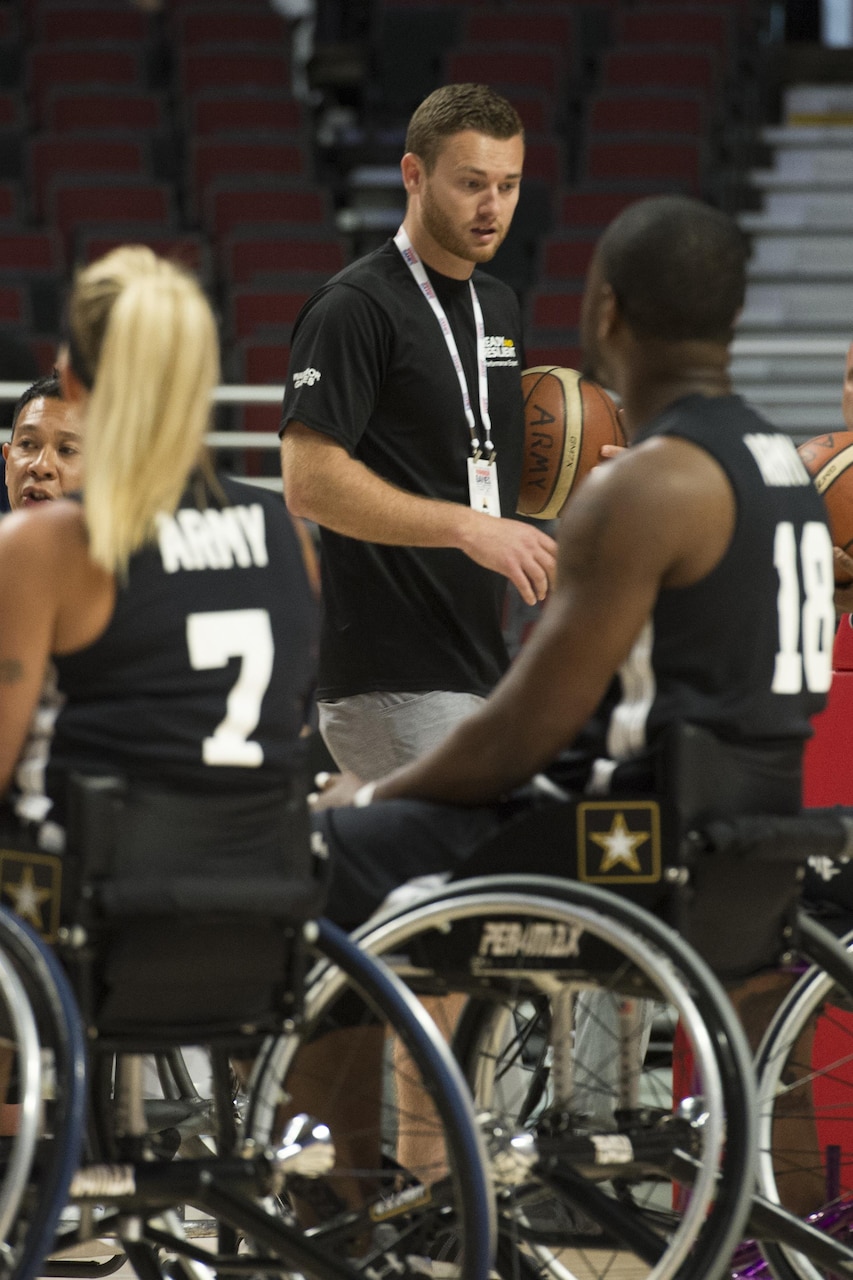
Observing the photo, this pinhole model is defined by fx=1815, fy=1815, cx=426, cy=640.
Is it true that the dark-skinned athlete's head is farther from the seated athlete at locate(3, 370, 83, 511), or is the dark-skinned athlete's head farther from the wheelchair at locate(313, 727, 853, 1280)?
the seated athlete at locate(3, 370, 83, 511)

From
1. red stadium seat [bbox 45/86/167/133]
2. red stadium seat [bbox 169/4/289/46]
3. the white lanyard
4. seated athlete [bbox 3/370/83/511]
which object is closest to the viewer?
the white lanyard

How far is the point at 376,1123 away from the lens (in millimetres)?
2471

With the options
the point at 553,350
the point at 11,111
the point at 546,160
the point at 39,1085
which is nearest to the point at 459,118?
the point at 39,1085

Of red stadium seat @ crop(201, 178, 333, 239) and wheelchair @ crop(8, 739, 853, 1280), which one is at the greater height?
red stadium seat @ crop(201, 178, 333, 239)

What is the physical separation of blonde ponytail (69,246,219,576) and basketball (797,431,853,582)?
1.54m

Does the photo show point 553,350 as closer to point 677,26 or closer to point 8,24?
point 677,26

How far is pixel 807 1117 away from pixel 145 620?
1.26 m

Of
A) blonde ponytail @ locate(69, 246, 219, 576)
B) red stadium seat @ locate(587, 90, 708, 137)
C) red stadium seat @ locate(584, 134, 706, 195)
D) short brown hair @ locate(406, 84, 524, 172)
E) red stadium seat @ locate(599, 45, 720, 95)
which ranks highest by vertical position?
Result: red stadium seat @ locate(599, 45, 720, 95)

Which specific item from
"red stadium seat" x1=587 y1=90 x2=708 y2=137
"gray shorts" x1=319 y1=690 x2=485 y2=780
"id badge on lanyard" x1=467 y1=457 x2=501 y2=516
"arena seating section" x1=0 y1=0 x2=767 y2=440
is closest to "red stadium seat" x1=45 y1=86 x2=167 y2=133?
"arena seating section" x1=0 y1=0 x2=767 y2=440

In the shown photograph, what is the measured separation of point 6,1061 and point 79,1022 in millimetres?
370

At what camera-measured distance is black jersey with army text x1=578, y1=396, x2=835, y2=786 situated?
7.18 ft

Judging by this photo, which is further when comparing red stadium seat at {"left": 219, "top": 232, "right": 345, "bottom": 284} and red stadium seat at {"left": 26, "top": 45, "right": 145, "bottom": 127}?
red stadium seat at {"left": 26, "top": 45, "right": 145, "bottom": 127}

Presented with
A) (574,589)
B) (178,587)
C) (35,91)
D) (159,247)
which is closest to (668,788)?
(574,589)

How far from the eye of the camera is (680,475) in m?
→ 2.15
